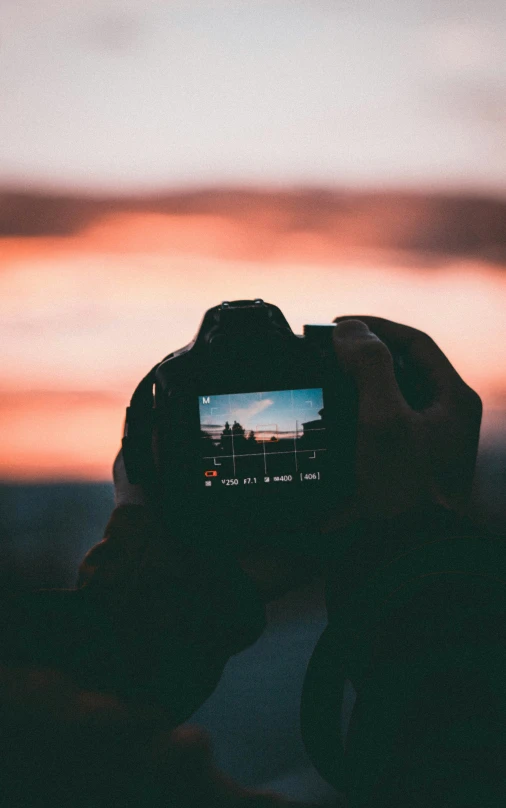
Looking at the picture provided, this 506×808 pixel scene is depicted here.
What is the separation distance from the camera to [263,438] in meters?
0.56

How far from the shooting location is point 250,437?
0.56 m

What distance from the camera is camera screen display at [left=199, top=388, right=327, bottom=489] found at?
56cm

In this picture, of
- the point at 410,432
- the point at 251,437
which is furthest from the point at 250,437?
the point at 410,432

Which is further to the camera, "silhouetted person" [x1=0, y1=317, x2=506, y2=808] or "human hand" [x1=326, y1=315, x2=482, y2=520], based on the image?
"human hand" [x1=326, y1=315, x2=482, y2=520]

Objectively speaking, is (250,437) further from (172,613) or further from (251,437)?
(172,613)

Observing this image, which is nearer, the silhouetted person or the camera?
the silhouetted person

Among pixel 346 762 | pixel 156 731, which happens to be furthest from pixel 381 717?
pixel 156 731

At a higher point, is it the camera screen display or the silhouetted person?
the camera screen display

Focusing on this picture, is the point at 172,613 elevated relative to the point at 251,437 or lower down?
lower down

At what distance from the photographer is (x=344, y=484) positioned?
0.56m

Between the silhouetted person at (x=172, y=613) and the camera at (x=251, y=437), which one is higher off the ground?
the camera at (x=251, y=437)

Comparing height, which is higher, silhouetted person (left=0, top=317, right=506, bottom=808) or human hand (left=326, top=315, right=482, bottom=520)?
human hand (left=326, top=315, right=482, bottom=520)

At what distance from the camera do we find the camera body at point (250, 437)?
0.55m

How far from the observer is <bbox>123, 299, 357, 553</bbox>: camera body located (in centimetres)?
55
